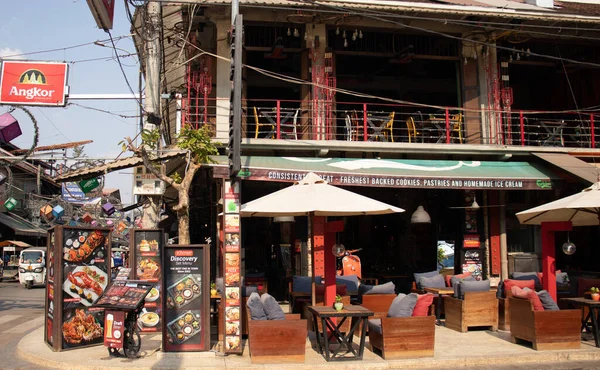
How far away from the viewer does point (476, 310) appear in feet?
37.3

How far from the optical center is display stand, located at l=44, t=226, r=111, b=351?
9.78 m

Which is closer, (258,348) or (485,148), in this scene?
(258,348)

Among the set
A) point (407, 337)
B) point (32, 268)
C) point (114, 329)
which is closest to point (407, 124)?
point (407, 337)

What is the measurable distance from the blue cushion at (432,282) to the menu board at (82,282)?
6926 mm

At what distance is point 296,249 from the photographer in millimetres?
16219

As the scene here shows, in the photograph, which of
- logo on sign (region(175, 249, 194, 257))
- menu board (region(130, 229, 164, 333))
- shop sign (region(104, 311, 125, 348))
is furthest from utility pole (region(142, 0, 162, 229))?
shop sign (region(104, 311, 125, 348))

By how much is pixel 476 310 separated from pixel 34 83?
458 inches

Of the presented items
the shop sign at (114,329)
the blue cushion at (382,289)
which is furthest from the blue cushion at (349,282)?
the shop sign at (114,329)

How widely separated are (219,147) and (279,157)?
1.56 m

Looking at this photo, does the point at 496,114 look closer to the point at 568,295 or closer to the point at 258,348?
the point at 568,295

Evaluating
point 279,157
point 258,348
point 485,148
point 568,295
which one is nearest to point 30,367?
point 258,348

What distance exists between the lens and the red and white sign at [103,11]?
11.6 metres

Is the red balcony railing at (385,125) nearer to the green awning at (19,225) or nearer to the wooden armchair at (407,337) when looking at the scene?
the wooden armchair at (407,337)

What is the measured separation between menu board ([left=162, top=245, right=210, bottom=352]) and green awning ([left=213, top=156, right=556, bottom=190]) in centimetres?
365
